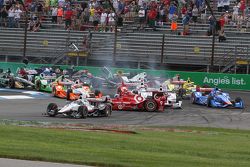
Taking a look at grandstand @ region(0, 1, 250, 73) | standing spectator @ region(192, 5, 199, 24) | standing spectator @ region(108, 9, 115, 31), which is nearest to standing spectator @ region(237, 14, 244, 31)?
grandstand @ region(0, 1, 250, 73)

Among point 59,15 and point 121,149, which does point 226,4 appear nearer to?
point 59,15

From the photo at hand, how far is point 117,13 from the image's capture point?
4312 cm

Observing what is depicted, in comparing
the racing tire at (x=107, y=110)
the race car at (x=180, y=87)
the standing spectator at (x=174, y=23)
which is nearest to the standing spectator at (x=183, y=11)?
the standing spectator at (x=174, y=23)

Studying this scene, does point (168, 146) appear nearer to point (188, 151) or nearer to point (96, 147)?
point (188, 151)

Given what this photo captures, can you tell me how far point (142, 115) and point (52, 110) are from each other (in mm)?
3652

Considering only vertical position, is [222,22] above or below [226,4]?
below

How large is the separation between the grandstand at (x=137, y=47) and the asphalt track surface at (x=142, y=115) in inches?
374

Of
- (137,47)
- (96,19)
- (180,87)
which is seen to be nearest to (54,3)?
(96,19)

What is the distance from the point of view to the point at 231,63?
38875mm

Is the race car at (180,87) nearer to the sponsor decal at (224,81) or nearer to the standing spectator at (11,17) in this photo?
the sponsor decal at (224,81)

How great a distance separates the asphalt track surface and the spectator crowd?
1140 centimetres

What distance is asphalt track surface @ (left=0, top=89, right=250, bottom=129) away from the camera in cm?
2170

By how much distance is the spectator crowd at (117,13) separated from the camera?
41062mm

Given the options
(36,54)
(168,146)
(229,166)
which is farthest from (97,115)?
(36,54)
